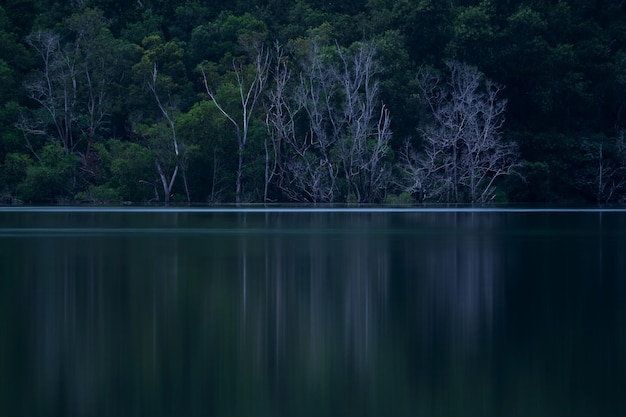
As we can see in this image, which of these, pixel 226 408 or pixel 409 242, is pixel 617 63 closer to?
pixel 409 242

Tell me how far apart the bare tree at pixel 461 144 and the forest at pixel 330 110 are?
0.13 metres

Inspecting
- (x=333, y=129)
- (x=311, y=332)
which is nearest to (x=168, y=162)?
(x=333, y=129)

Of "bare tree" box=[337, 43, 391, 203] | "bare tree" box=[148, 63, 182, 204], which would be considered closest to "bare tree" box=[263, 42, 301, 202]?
"bare tree" box=[337, 43, 391, 203]

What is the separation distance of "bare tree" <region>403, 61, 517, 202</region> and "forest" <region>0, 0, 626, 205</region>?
13cm

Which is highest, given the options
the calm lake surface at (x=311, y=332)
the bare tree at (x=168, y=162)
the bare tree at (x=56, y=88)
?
the bare tree at (x=56, y=88)

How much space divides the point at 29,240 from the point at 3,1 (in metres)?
39.0

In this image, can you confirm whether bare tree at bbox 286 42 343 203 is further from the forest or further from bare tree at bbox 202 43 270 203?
bare tree at bbox 202 43 270 203

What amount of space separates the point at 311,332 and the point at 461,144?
44.0m

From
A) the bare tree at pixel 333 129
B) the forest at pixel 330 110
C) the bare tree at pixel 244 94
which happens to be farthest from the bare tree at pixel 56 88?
the bare tree at pixel 333 129

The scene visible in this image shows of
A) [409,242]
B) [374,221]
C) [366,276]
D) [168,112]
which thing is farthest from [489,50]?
[366,276]

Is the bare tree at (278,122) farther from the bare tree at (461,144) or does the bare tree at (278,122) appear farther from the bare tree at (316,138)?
the bare tree at (461,144)

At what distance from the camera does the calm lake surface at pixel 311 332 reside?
7.04m

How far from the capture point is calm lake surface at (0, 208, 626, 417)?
7.04 meters

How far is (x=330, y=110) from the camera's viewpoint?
50969 mm
